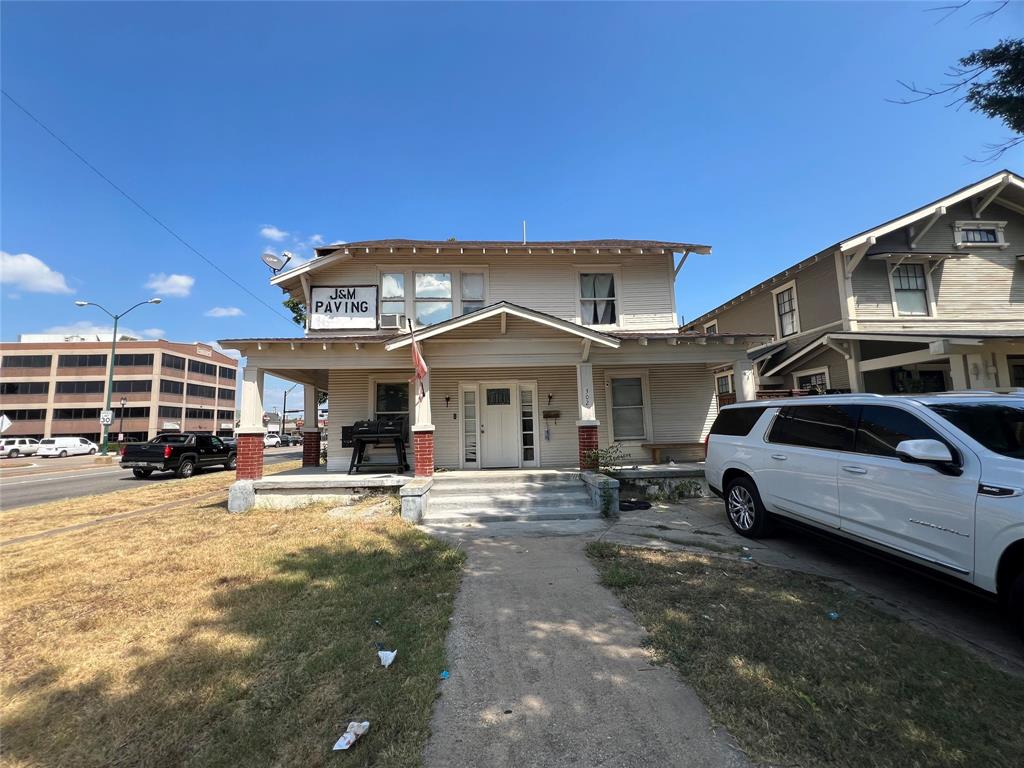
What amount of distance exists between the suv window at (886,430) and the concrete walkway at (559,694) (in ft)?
9.95

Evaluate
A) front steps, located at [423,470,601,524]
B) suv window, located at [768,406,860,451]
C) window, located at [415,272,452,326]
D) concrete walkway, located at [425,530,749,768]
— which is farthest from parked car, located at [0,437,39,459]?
suv window, located at [768,406,860,451]

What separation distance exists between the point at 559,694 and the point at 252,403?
28.3 ft

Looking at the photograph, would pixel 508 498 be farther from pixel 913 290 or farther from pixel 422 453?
pixel 913 290

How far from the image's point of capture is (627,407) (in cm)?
1164

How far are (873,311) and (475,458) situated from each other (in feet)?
41.6

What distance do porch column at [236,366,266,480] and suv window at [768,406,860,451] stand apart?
921cm

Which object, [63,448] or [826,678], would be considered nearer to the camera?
[826,678]

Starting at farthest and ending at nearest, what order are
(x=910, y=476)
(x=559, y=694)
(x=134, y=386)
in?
(x=134, y=386)
(x=910, y=476)
(x=559, y=694)

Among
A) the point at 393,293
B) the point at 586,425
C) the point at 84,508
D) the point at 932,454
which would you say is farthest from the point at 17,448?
the point at 932,454

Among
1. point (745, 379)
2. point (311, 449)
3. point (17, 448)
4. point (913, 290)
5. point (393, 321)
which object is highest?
point (913, 290)

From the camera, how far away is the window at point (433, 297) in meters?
11.5

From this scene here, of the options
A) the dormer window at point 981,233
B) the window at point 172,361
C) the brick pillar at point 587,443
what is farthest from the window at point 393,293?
the window at point 172,361

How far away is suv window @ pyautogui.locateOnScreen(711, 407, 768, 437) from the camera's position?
627cm

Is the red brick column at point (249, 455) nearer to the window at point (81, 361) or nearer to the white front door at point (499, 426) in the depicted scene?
the white front door at point (499, 426)
